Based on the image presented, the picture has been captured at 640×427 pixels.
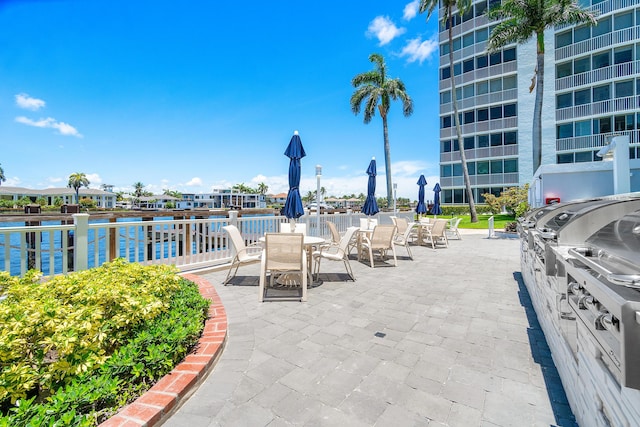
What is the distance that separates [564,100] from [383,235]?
24743 mm

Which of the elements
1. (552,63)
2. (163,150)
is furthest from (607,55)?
(163,150)

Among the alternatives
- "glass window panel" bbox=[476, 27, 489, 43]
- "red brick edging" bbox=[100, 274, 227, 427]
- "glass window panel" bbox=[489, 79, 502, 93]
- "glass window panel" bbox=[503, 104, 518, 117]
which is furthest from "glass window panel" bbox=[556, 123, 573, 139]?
"red brick edging" bbox=[100, 274, 227, 427]

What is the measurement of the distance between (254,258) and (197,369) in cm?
280

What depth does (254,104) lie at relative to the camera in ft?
64.5

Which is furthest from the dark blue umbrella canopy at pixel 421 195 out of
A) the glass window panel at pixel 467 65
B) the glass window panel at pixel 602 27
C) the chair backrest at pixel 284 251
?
the glass window panel at pixel 602 27

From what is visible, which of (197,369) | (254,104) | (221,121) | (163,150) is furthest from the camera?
(163,150)

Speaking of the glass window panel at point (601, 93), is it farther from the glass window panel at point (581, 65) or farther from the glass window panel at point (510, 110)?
the glass window panel at point (510, 110)

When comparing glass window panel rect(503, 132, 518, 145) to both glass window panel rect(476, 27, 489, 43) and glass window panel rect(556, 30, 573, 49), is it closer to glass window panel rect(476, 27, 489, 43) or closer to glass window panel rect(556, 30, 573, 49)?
glass window panel rect(556, 30, 573, 49)

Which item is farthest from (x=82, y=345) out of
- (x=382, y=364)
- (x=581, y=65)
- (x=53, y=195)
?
(x=53, y=195)

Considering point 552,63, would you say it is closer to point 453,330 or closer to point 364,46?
point 364,46

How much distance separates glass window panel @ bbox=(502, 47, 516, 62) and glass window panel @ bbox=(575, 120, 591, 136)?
7300 mm

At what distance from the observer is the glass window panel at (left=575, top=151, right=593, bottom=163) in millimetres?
20434

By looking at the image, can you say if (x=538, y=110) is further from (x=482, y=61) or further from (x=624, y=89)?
(x=482, y=61)

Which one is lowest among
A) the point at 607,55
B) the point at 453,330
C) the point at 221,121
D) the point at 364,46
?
the point at 453,330
